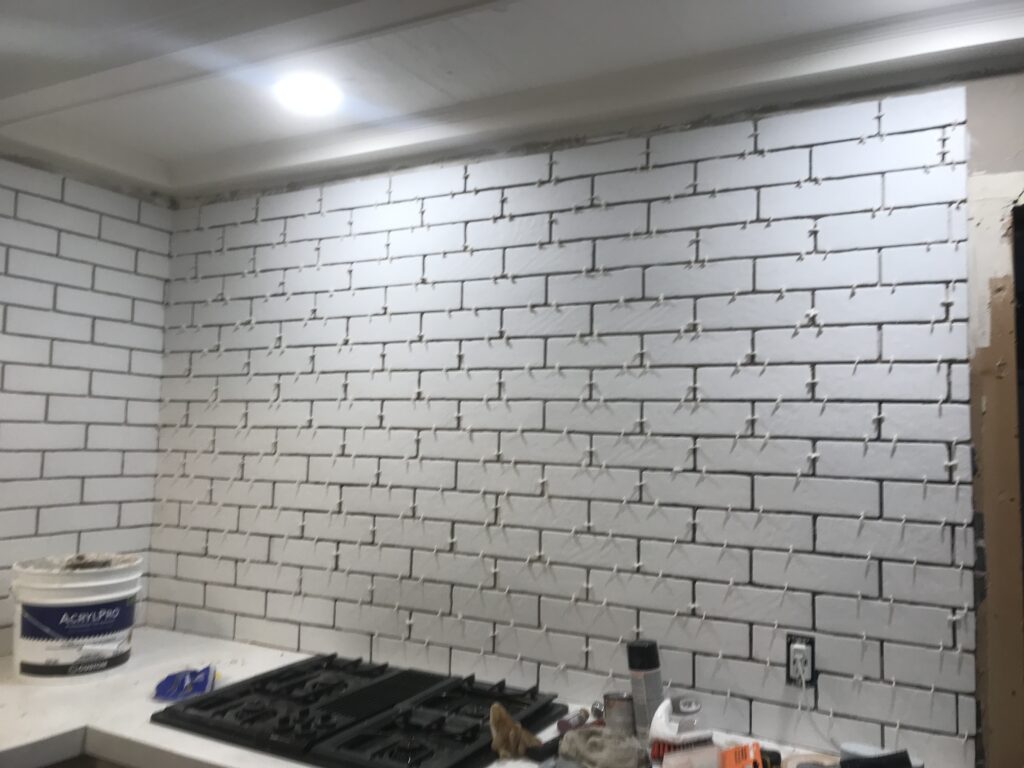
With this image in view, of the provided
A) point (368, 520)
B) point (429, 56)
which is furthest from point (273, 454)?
point (429, 56)

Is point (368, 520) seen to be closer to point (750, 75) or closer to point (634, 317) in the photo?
point (634, 317)

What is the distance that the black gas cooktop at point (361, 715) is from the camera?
1680mm

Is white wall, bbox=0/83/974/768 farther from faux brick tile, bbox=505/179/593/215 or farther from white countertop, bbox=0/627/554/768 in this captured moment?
white countertop, bbox=0/627/554/768

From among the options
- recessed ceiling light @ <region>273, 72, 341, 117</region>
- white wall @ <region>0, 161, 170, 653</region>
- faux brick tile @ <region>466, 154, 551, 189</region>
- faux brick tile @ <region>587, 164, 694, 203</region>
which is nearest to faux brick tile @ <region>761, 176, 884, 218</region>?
faux brick tile @ <region>587, 164, 694, 203</region>

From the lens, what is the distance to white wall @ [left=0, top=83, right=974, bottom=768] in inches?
68.8

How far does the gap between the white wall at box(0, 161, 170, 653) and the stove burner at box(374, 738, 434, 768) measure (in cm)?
147

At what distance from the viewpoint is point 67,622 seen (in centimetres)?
213

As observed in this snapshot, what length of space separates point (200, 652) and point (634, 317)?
1733mm

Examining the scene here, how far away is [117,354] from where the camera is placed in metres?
2.71

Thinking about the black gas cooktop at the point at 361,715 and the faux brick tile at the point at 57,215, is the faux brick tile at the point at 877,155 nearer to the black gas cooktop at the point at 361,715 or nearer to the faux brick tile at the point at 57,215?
the black gas cooktop at the point at 361,715

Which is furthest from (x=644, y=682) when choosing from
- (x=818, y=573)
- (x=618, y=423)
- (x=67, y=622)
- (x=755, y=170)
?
(x=67, y=622)

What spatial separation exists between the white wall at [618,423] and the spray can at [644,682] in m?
0.15

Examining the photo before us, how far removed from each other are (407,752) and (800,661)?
0.92m

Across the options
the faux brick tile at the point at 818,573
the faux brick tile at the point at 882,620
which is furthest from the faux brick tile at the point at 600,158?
the faux brick tile at the point at 882,620
